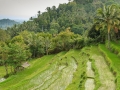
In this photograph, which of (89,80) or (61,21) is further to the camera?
(61,21)

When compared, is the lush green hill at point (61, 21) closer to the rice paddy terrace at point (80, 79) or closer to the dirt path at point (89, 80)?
the rice paddy terrace at point (80, 79)

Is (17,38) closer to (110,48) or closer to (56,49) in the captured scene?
(56,49)

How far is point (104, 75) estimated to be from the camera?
3039 centimetres

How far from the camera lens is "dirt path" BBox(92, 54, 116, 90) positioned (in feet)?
82.7

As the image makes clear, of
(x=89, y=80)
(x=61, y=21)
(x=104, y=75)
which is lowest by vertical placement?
(x=89, y=80)

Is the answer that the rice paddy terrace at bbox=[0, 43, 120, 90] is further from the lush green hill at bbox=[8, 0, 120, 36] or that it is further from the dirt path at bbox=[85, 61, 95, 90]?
the lush green hill at bbox=[8, 0, 120, 36]

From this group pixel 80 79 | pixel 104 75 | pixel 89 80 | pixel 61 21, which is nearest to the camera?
pixel 89 80

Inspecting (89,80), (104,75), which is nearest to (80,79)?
(89,80)

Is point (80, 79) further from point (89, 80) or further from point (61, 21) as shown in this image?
point (61, 21)

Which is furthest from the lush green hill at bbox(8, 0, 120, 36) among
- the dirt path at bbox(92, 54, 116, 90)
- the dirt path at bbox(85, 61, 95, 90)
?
the dirt path at bbox(85, 61, 95, 90)

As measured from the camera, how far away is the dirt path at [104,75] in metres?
25.2

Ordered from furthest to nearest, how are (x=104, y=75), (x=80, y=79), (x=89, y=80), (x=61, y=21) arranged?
(x=61, y=21) → (x=104, y=75) → (x=80, y=79) → (x=89, y=80)

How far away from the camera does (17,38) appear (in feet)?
298

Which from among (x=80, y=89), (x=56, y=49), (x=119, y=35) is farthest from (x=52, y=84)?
(x=56, y=49)
